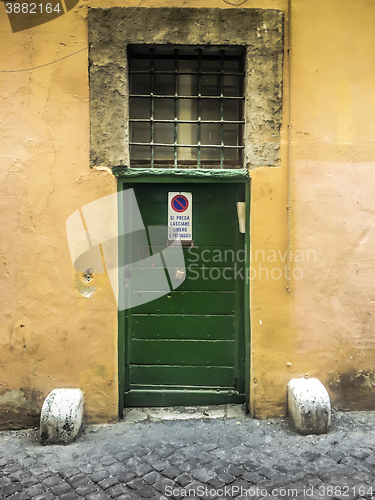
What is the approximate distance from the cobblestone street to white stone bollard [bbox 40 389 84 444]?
90mm

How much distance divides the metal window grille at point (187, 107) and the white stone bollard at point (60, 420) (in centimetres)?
247

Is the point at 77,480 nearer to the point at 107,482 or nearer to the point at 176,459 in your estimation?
the point at 107,482

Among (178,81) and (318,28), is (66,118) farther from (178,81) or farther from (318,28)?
(318,28)

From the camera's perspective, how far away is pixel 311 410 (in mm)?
3238

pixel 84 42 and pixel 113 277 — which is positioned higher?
pixel 84 42

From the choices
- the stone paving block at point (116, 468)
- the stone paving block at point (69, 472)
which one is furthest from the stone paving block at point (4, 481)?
the stone paving block at point (116, 468)

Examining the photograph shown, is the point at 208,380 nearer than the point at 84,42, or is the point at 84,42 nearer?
the point at 84,42

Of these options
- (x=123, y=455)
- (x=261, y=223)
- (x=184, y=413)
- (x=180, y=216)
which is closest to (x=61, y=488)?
(x=123, y=455)

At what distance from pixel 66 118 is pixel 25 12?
3.67ft

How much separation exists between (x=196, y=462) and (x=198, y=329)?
4.20 feet

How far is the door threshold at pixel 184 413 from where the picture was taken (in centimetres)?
354

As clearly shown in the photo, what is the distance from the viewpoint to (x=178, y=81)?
372 cm

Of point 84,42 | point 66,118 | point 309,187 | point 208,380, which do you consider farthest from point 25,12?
point 208,380

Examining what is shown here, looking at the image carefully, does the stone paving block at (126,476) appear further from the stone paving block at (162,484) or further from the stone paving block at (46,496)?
the stone paving block at (46,496)
